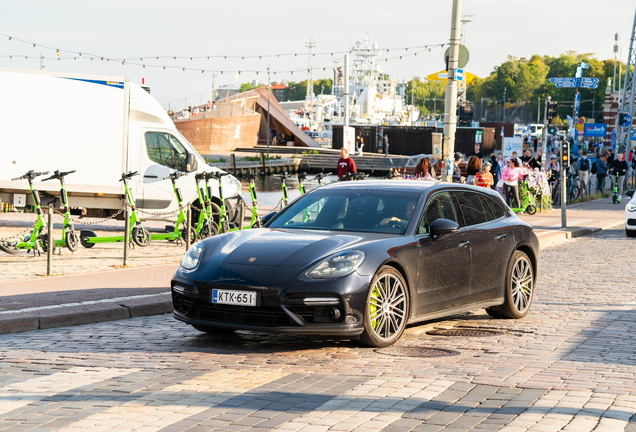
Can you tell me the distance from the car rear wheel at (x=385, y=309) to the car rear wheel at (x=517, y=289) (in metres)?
1.81

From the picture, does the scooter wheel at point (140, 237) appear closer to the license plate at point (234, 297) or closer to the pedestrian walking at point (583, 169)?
the license plate at point (234, 297)

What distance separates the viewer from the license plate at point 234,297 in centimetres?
673

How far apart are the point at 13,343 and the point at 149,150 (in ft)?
34.0

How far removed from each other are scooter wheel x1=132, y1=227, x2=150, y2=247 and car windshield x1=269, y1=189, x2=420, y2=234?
7551mm

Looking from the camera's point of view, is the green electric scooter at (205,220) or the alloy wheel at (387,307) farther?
the green electric scooter at (205,220)

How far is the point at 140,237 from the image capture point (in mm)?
15344

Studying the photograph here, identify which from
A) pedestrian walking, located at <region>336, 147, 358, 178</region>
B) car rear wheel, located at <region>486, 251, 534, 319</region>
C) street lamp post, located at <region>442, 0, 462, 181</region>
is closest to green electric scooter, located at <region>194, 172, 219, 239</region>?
street lamp post, located at <region>442, 0, 462, 181</region>

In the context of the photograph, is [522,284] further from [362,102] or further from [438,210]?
[362,102]

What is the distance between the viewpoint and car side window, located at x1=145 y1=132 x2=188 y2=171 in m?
17.5

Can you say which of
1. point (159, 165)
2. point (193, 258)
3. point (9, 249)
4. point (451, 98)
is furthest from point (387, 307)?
point (159, 165)

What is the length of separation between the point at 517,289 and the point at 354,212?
7.14 feet

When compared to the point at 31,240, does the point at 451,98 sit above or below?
above

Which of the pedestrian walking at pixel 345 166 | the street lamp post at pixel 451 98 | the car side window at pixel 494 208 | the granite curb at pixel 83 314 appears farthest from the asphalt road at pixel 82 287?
the pedestrian walking at pixel 345 166

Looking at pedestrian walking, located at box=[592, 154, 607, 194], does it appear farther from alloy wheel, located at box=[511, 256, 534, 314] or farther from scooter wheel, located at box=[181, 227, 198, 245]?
alloy wheel, located at box=[511, 256, 534, 314]
